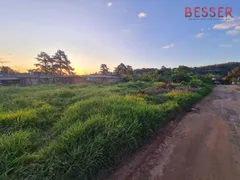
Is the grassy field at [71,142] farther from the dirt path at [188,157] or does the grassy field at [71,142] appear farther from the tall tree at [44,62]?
the tall tree at [44,62]

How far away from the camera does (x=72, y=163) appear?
2.23 meters

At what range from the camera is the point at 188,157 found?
9.71ft

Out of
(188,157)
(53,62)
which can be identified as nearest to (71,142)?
(188,157)

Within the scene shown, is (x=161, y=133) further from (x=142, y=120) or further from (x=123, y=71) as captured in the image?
(x=123, y=71)

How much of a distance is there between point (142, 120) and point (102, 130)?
120 centimetres

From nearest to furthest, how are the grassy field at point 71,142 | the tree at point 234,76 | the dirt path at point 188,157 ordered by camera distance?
the grassy field at point 71,142 → the dirt path at point 188,157 → the tree at point 234,76

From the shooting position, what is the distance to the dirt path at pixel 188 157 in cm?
247

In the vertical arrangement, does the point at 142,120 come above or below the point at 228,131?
above

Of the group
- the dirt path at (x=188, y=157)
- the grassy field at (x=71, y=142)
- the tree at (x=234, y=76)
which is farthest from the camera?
the tree at (x=234, y=76)

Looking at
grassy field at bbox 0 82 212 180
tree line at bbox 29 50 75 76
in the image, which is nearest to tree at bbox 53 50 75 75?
tree line at bbox 29 50 75 76

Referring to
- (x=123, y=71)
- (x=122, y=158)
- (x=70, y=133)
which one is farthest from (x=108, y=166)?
(x=123, y=71)

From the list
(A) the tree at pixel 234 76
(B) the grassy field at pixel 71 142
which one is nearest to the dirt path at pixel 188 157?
(B) the grassy field at pixel 71 142

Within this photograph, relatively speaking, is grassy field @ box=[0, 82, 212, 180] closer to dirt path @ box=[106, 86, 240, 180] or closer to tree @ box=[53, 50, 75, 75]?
dirt path @ box=[106, 86, 240, 180]

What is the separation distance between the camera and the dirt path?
2473 millimetres
